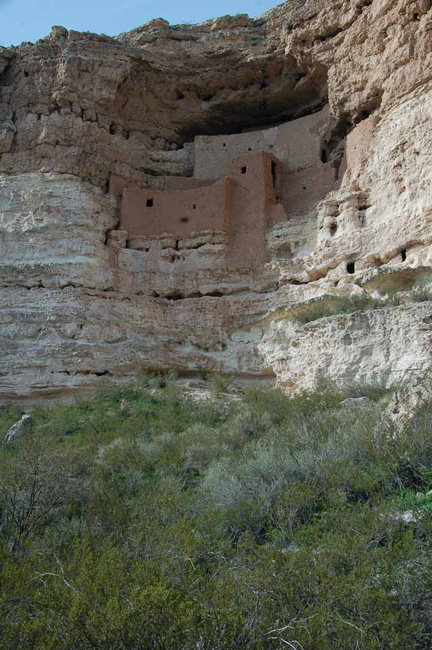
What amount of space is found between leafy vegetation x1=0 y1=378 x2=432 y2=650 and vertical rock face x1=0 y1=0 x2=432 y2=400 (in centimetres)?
409

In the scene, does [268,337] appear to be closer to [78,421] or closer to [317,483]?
[78,421]

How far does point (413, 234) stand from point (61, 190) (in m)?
8.24

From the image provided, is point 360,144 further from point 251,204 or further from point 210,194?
point 210,194

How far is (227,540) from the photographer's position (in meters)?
4.91

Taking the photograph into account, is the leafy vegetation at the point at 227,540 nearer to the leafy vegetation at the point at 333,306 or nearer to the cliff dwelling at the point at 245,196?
the leafy vegetation at the point at 333,306

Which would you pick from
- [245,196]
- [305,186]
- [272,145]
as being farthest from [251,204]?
[272,145]

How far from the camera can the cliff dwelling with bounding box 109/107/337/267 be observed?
51.4ft

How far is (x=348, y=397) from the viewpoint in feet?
32.2

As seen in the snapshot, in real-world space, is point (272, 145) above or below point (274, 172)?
above

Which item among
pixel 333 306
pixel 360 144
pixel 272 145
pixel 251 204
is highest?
pixel 272 145

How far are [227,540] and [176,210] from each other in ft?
39.7

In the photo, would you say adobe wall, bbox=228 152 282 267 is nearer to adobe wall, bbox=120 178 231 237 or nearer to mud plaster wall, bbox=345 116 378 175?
adobe wall, bbox=120 178 231 237

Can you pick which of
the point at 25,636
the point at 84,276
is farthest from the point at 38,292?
the point at 25,636

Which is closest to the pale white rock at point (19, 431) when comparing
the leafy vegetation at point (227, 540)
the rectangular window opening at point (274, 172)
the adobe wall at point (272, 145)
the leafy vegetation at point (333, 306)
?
the leafy vegetation at point (227, 540)
